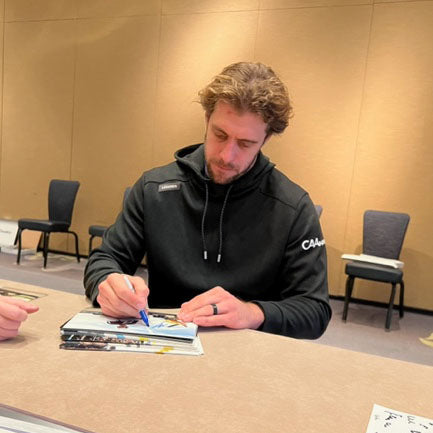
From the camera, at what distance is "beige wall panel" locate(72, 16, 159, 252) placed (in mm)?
5191

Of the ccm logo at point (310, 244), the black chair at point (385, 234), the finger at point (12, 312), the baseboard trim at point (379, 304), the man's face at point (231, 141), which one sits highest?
the man's face at point (231, 141)

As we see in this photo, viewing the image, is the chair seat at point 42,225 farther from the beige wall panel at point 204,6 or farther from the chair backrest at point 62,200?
the beige wall panel at point 204,6

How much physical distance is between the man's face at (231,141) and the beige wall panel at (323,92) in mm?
3243

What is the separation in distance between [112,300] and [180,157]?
684 mm

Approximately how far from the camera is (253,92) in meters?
1.29

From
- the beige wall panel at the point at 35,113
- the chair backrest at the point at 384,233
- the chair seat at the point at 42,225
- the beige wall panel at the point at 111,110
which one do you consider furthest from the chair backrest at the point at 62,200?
the chair backrest at the point at 384,233

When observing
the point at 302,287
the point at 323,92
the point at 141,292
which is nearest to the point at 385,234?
the point at 323,92

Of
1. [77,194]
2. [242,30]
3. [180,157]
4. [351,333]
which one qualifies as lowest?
[351,333]

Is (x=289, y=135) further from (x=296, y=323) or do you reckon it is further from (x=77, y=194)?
(x=296, y=323)

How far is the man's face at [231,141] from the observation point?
52.0 inches

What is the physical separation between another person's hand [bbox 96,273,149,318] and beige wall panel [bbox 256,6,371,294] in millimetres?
3735

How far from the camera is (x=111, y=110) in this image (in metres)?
5.38

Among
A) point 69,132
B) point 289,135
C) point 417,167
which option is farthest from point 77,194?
point 417,167

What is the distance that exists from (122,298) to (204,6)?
4.60 meters
